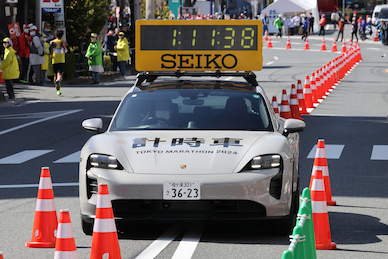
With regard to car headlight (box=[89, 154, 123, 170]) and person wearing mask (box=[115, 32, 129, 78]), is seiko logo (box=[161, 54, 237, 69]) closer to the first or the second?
car headlight (box=[89, 154, 123, 170])

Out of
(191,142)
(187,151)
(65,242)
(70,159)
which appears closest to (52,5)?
(70,159)

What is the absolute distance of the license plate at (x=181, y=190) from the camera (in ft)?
20.8

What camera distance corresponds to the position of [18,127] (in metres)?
16.6

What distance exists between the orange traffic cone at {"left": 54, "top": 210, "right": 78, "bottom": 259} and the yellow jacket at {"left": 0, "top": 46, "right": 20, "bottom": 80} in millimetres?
17264

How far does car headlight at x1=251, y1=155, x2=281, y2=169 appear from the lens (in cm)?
655

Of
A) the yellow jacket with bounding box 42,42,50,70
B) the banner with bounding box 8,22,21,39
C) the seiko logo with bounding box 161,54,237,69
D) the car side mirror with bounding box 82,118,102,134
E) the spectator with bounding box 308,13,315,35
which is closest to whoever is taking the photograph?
the car side mirror with bounding box 82,118,102,134

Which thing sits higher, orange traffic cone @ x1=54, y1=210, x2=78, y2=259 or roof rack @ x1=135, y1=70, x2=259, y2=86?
roof rack @ x1=135, y1=70, x2=259, y2=86

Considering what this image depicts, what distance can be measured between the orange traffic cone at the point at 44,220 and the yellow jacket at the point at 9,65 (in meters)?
15.7

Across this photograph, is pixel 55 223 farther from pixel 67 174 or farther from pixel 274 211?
pixel 67 174

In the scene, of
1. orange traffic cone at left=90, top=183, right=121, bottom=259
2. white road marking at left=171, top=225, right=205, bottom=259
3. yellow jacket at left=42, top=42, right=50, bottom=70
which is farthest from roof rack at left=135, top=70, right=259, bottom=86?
yellow jacket at left=42, top=42, right=50, bottom=70

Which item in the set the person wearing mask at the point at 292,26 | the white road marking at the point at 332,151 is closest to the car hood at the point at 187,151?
the white road marking at the point at 332,151

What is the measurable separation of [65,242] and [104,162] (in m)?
1.69

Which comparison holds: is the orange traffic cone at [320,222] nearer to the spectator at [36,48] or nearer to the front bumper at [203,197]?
the front bumper at [203,197]

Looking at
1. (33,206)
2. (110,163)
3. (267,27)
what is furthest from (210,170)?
(267,27)
